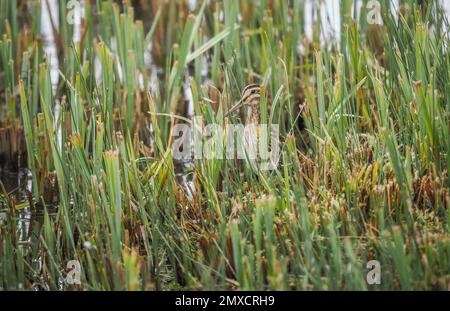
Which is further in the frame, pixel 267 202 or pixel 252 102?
pixel 252 102

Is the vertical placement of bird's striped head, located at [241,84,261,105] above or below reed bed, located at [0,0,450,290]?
above

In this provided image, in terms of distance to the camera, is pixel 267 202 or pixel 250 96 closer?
pixel 267 202

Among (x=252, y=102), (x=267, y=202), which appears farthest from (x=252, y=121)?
(x=267, y=202)

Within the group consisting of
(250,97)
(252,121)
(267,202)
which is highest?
(250,97)

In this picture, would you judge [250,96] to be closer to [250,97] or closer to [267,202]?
[250,97]

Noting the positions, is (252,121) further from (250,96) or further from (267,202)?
(267,202)

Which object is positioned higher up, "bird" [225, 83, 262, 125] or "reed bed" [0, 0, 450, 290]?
"bird" [225, 83, 262, 125]

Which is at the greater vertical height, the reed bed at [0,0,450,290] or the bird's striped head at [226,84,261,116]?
the bird's striped head at [226,84,261,116]

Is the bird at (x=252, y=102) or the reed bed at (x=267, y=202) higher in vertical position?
the bird at (x=252, y=102)

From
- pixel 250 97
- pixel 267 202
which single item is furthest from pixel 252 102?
pixel 267 202

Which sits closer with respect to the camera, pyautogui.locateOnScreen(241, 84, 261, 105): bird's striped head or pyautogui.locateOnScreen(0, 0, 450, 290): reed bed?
pyautogui.locateOnScreen(0, 0, 450, 290): reed bed

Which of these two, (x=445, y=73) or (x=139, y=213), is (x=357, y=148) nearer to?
(x=445, y=73)

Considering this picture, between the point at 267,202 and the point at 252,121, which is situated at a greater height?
the point at 252,121

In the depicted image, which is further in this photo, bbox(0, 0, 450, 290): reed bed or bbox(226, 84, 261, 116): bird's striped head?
bbox(226, 84, 261, 116): bird's striped head
